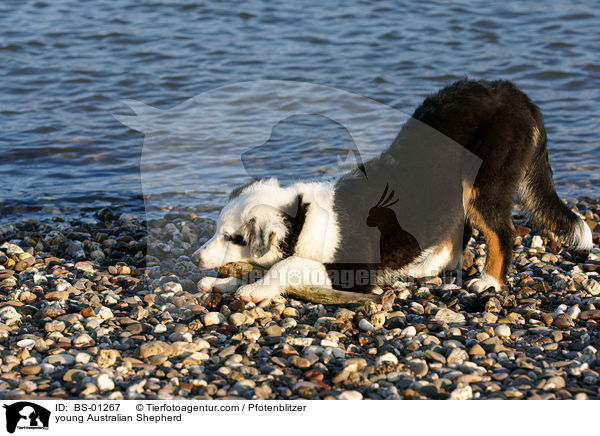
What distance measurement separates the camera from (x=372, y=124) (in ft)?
29.1

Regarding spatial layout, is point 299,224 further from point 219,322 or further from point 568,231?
point 568,231

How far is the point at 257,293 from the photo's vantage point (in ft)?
16.2

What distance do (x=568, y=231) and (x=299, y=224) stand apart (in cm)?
218

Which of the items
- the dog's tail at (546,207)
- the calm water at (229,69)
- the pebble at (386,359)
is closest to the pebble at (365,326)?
the pebble at (386,359)

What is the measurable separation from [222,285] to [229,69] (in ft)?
22.7

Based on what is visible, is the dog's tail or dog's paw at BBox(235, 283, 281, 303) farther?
the dog's tail

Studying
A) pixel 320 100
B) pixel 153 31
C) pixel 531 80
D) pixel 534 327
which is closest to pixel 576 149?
pixel 531 80

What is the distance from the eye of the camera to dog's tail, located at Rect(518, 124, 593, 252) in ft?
17.6

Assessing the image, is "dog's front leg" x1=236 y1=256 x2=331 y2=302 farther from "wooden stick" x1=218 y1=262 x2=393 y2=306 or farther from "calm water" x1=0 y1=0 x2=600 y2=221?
"calm water" x1=0 y1=0 x2=600 y2=221

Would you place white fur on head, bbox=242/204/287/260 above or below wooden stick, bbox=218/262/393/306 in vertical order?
above

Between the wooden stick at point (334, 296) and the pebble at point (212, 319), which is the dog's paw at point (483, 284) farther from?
the pebble at point (212, 319)
